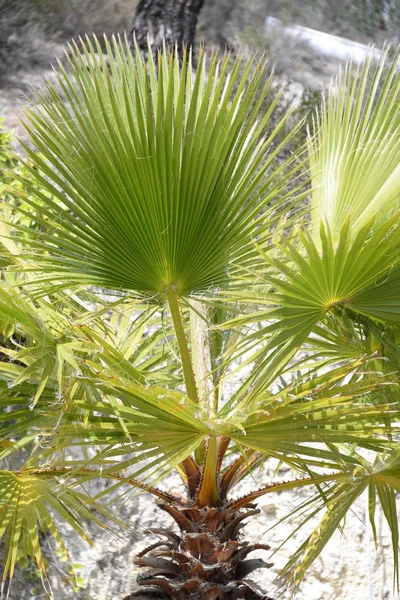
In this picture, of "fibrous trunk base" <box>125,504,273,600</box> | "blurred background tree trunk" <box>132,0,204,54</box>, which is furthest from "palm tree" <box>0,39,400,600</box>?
"blurred background tree trunk" <box>132,0,204,54</box>

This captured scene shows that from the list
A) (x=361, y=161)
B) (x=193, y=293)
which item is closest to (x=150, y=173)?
(x=193, y=293)

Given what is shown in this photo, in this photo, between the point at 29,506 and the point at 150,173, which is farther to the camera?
the point at 29,506

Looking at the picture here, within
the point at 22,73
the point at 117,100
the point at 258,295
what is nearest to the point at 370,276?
the point at 258,295

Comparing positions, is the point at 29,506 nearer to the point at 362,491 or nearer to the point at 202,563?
the point at 202,563

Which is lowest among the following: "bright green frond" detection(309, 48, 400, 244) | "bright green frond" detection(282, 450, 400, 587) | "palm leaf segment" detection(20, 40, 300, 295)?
"bright green frond" detection(282, 450, 400, 587)

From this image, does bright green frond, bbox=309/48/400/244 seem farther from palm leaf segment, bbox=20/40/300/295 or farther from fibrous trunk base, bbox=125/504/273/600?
fibrous trunk base, bbox=125/504/273/600

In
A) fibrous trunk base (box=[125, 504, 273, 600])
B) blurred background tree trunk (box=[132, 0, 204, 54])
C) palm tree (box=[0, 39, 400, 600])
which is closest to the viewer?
palm tree (box=[0, 39, 400, 600])

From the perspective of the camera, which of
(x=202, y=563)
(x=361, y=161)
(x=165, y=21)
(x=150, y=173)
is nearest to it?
(x=150, y=173)
